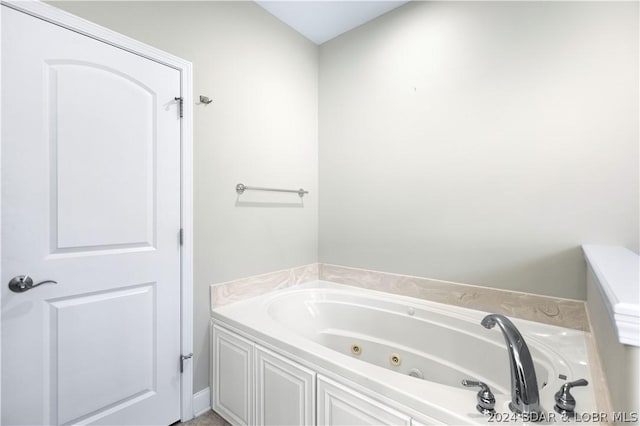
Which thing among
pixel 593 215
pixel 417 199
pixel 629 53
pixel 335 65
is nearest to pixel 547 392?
pixel 593 215

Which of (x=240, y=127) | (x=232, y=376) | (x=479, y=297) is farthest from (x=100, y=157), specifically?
(x=479, y=297)

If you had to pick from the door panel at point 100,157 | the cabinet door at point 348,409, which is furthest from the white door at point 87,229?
the cabinet door at point 348,409

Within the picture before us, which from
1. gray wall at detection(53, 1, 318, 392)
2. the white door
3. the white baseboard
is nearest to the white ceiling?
gray wall at detection(53, 1, 318, 392)

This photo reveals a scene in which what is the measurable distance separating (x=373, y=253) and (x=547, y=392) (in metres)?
1.31

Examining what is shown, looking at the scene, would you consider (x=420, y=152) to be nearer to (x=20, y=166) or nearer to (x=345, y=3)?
(x=345, y=3)

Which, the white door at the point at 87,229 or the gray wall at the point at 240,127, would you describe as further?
the gray wall at the point at 240,127

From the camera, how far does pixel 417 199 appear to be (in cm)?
198

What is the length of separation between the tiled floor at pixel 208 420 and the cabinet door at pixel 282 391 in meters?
0.33

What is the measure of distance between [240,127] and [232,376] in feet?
5.01

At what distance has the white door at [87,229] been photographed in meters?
1.13

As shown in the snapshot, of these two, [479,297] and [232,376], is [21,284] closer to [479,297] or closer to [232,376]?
[232,376]

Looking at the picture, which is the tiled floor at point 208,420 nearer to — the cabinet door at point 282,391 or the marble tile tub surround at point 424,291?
the cabinet door at point 282,391

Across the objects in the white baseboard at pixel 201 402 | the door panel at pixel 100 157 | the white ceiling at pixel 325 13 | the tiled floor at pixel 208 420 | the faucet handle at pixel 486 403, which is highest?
the white ceiling at pixel 325 13

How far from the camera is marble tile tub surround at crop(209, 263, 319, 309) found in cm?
180
